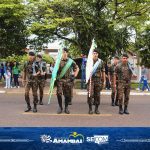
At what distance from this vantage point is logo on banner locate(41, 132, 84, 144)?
502 centimetres

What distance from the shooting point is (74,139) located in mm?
5043

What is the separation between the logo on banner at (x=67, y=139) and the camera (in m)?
5.02

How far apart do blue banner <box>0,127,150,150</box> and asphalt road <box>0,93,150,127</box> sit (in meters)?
6.05

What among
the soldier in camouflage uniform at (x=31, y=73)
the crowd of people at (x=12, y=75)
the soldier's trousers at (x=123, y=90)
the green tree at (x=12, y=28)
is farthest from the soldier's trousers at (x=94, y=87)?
the green tree at (x=12, y=28)

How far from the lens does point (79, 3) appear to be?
1032 inches

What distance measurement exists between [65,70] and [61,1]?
13830mm

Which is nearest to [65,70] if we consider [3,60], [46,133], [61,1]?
[46,133]

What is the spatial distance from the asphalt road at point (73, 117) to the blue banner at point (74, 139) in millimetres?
6052

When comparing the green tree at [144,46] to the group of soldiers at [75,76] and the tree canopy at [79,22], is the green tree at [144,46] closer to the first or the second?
the tree canopy at [79,22]

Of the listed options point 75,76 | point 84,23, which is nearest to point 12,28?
point 84,23

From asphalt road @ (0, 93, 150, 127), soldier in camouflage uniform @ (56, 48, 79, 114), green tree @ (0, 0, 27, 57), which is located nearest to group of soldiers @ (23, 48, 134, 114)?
soldier in camouflage uniform @ (56, 48, 79, 114)

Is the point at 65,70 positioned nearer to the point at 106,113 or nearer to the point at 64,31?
the point at 106,113

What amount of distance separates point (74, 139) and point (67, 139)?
2.8 inches

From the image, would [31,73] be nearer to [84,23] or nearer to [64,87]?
[64,87]
